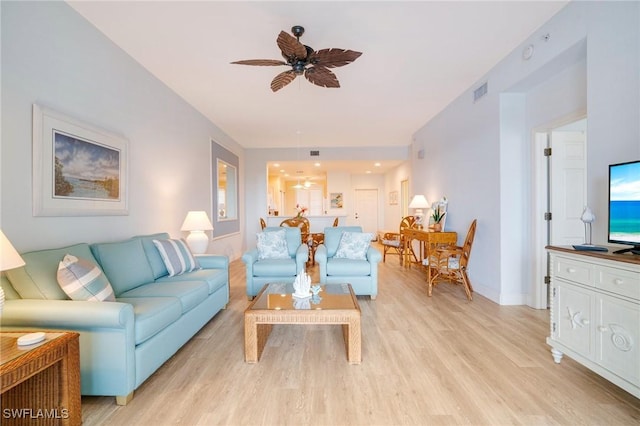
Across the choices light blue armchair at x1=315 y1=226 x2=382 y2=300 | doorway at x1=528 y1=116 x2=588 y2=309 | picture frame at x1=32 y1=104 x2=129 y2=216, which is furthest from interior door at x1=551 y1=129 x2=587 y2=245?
picture frame at x1=32 y1=104 x2=129 y2=216

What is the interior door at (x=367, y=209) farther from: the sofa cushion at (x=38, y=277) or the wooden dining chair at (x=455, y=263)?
the sofa cushion at (x=38, y=277)

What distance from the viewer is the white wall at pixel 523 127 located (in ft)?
6.53

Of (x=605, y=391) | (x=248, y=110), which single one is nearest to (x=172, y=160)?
(x=248, y=110)

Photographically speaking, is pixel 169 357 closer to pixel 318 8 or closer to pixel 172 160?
pixel 172 160

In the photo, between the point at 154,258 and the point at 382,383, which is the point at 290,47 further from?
the point at 382,383

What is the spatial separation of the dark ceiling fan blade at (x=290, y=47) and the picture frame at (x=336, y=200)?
713cm

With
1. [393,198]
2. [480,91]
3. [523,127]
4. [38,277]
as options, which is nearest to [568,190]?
[523,127]

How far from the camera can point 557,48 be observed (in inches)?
97.7

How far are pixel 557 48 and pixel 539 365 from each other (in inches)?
104

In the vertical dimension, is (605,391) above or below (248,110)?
below

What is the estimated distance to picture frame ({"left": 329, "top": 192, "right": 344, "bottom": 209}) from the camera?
9539 millimetres

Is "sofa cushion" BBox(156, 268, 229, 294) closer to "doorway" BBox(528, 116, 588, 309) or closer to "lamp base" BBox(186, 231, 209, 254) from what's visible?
"lamp base" BBox(186, 231, 209, 254)

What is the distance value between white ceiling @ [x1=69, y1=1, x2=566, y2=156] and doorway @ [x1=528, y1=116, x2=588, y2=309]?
1176 mm

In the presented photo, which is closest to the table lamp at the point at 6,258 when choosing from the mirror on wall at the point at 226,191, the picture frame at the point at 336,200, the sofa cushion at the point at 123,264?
the sofa cushion at the point at 123,264
